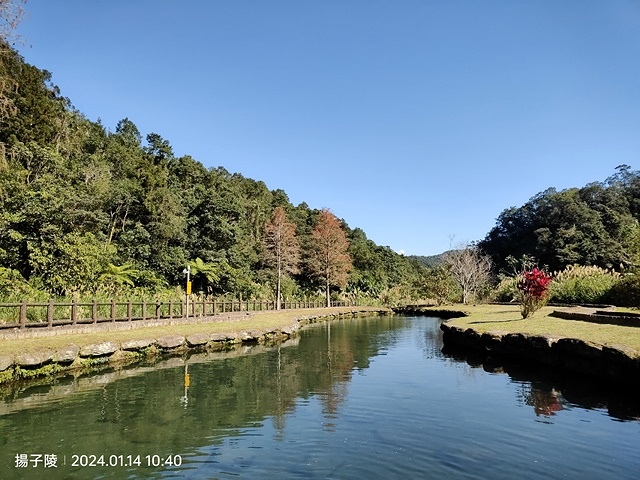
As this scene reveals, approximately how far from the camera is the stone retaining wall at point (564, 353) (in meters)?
9.77

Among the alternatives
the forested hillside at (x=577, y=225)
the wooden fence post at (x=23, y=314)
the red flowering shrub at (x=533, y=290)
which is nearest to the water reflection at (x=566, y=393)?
the red flowering shrub at (x=533, y=290)

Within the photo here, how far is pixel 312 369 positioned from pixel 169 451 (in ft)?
24.4

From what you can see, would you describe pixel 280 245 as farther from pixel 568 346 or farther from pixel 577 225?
pixel 577 225

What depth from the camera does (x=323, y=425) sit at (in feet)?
26.1

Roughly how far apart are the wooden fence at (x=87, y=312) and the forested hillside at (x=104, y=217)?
2.20 meters

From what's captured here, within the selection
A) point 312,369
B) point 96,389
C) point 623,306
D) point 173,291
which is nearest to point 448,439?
point 312,369

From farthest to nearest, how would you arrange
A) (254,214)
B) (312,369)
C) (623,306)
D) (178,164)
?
(254,214) → (178,164) → (623,306) → (312,369)

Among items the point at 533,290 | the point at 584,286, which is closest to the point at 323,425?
the point at 533,290

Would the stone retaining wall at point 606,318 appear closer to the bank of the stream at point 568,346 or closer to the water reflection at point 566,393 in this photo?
the bank of the stream at point 568,346

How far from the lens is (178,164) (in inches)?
1779

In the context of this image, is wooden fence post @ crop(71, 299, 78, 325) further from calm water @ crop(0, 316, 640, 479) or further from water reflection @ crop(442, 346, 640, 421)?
water reflection @ crop(442, 346, 640, 421)

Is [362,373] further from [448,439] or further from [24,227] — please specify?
[24,227]

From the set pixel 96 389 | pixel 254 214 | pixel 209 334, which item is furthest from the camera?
pixel 254 214

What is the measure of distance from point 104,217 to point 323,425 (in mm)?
24387
